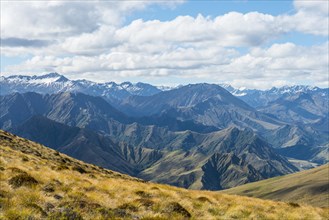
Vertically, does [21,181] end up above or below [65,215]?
above

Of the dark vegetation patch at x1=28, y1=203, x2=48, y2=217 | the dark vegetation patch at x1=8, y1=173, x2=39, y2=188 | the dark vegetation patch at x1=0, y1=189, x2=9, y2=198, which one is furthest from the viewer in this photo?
the dark vegetation patch at x1=8, y1=173, x2=39, y2=188

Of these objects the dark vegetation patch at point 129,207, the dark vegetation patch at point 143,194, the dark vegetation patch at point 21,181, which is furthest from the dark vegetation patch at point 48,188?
the dark vegetation patch at point 143,194

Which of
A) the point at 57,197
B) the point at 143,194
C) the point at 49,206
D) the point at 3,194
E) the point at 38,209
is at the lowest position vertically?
the point at 143,194

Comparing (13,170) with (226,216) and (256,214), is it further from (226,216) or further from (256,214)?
(256,214)

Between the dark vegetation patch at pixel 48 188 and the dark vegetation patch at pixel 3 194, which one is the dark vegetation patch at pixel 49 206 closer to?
the dark vegetation patch at pixel 3 194

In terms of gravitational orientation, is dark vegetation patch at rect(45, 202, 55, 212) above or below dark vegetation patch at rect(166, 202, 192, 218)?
above

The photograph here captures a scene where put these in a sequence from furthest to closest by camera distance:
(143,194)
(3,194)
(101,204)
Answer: (143,194) → (101,204) → (3,194)

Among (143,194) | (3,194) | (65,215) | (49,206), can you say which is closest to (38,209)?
(65,215)

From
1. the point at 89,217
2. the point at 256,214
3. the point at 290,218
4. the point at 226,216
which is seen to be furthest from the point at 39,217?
the point at 290,218

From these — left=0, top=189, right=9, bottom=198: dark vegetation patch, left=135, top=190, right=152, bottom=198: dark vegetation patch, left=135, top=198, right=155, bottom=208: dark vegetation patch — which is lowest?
left=135, top=190, right=152, bottom=198: dark vegetation patch

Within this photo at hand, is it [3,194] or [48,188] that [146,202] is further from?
[3,194]

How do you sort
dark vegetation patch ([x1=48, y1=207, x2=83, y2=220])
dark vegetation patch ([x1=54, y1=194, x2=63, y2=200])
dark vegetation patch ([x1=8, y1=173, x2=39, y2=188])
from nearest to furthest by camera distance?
dark vegetation patch ([x1=48, y1=207, x2=83, y2=220]) → dark vegetation patch ([x1=54, y1=194, x2=63, y2=200]) → dark vegetation patch ([x1=8, y1=173, x2=39, y2=188])

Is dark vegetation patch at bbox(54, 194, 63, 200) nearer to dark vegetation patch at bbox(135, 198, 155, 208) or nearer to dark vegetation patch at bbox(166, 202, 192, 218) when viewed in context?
dark vegetation patch at bbox(135, 198, 155, 208)

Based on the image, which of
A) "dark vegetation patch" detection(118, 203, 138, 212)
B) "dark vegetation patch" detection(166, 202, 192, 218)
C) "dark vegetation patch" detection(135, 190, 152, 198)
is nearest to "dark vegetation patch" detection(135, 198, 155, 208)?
"dark vegetation patch" detection(118, 203, 138, 212)
